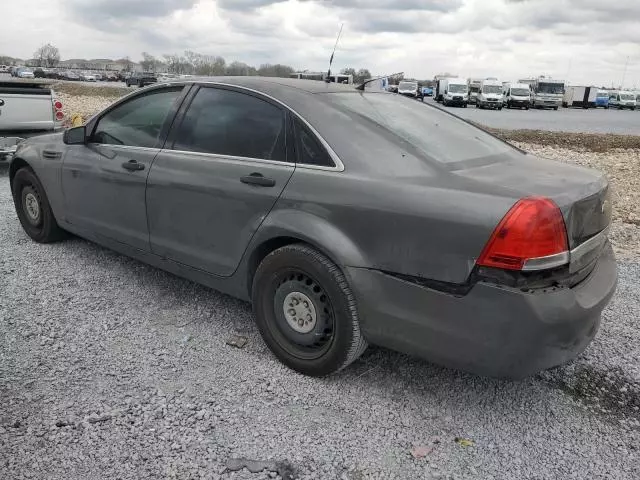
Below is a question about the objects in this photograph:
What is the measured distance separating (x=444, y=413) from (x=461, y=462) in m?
0.38

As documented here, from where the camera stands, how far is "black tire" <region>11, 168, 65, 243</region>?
500cm

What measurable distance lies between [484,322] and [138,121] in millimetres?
2970

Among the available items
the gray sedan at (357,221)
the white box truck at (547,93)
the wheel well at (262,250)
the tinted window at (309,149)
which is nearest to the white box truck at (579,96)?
the white box truck at (547,93)

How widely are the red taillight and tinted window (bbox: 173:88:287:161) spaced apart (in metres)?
1.33

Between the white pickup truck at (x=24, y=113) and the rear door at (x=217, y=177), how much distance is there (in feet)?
18.9

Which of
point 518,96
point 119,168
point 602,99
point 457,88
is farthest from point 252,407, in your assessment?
point 602,99

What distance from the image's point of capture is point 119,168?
4.04m

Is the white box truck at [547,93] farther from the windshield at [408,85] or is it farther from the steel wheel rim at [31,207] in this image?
the steel wheel rim at [31,207]

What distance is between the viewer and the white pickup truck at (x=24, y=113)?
8.26 m

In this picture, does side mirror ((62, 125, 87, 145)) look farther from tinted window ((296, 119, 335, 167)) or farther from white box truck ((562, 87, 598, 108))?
white box truck ((562, 87, 598, 108))

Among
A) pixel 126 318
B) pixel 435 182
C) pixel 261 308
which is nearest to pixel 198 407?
pixel 261 308

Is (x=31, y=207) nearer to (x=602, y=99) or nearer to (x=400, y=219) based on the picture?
(x=400, y=219)

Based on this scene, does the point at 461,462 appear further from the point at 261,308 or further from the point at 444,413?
the point at 261,308

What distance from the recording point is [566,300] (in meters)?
2.50
